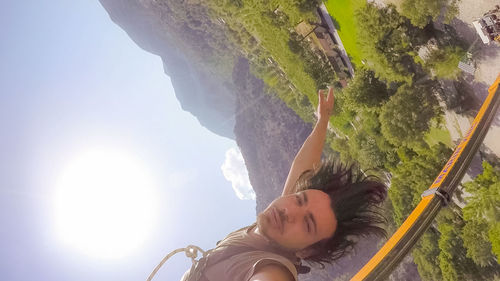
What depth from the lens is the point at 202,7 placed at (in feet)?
188

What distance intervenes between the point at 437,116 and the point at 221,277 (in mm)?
18671

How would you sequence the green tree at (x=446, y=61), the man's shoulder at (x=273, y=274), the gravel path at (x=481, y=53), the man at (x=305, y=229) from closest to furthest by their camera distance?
the man's shoulder at (x=273, y=274), the man at (x=305, y=229), the gravel path at (x=481, y=53), the green tree at (x=446, y=61)

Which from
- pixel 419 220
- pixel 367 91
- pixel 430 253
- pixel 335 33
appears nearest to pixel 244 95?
pixel 335 33

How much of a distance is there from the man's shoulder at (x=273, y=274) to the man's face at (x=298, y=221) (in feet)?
2.08

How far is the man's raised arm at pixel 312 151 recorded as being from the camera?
6852 mm

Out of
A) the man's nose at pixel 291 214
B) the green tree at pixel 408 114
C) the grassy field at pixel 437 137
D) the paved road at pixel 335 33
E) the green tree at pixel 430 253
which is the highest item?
the paved road at pixel 335 33

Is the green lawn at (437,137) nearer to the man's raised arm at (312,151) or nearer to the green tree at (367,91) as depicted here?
the green tree at (367,91)

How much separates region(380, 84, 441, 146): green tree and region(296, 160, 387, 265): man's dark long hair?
14.5 m

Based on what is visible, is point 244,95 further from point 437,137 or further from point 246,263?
point 246,263

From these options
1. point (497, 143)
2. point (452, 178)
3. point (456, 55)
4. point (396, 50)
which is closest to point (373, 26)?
point (396, 50)

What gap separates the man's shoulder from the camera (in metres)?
4.72

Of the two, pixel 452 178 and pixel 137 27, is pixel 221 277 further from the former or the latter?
pixel 137 27

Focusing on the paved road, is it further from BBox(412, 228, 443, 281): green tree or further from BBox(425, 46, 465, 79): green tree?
BBox(412, 228, 443, 281): green tree

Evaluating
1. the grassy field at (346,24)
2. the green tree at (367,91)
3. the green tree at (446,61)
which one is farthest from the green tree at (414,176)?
the grassy field at (346,24)
